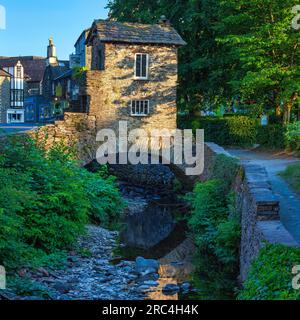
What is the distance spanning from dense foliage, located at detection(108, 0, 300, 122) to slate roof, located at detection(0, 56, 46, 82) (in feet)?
84.0

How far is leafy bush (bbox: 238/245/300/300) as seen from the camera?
748 cm

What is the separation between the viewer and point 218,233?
1541cm

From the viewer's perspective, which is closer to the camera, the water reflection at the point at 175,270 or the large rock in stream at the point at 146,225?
the water reflection at the point at 175,270

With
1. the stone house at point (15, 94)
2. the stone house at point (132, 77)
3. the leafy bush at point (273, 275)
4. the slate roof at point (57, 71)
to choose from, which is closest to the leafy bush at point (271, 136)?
the stone house at point (132, 77)

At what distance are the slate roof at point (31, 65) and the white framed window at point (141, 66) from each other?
36843mm

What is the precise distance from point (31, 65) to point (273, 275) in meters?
61.9

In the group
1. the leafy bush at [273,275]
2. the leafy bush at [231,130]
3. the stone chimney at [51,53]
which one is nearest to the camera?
the leafy bush at [273,275]

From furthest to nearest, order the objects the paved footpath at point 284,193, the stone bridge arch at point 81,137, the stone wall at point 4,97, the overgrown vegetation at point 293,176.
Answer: the stone wall at point 4,97
the stone bridge arch at point 81,137
the overgrown vegetation at point 293,176
the paved footpath at point 284,193

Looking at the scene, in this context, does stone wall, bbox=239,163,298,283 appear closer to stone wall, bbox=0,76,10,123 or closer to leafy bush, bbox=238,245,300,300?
leafy bush, bbox=238,245,300,300

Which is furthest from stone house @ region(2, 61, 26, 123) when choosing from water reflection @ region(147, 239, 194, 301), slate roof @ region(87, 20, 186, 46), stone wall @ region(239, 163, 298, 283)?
stone wall @ region(239, 163, 298, 283)

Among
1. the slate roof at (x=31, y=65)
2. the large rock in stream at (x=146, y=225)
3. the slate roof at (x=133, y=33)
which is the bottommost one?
the large rock in stream at (x=146, y=225)

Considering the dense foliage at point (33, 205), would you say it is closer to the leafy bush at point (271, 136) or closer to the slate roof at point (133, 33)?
the slate roof at point (133, 33)

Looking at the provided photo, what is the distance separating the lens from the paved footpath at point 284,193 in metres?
11.6

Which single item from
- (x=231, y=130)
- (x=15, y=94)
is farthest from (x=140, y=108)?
(x=15, y=94)
